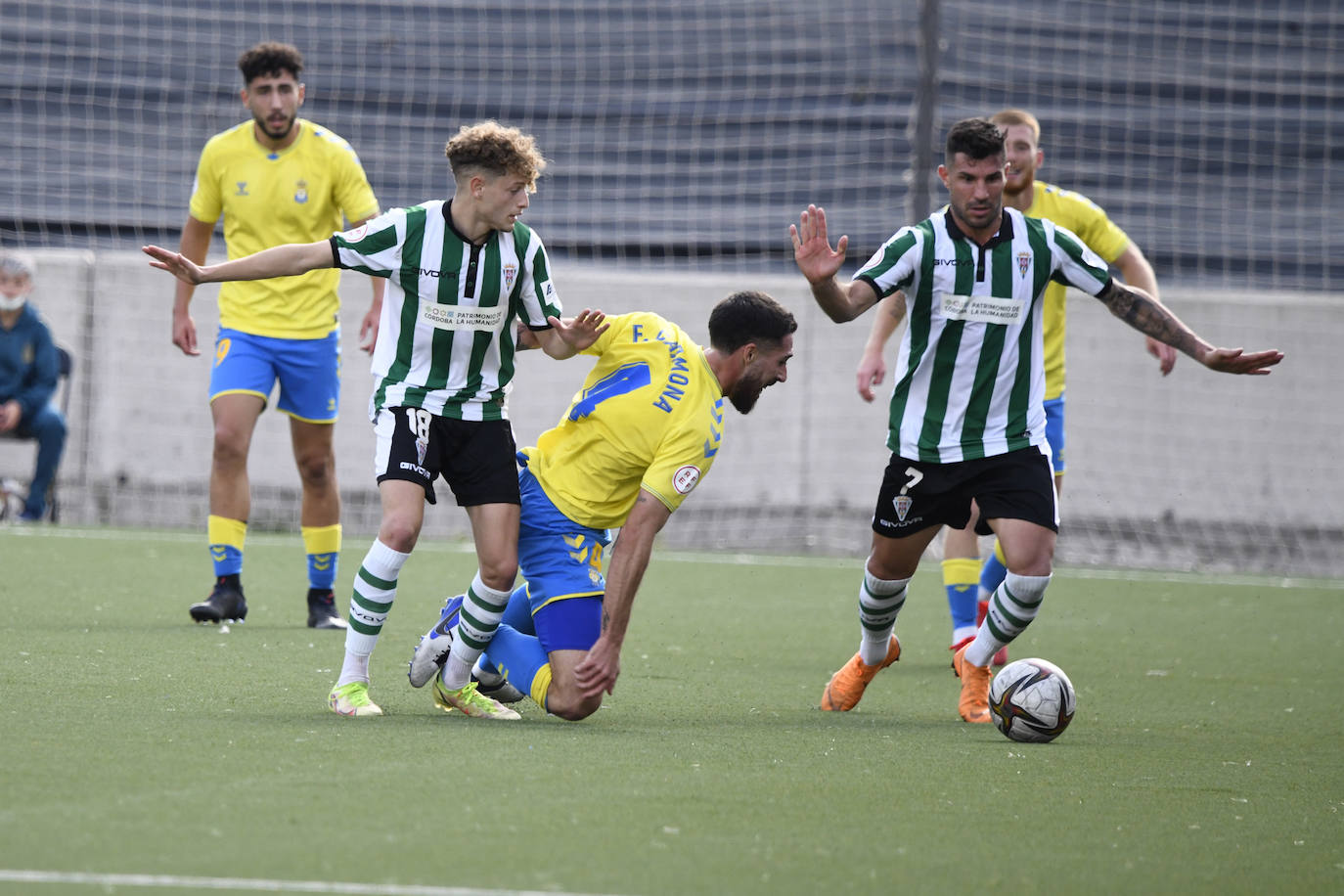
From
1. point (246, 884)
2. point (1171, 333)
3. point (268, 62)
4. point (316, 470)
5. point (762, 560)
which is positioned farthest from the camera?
point (762, 560)

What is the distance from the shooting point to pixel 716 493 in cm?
1112

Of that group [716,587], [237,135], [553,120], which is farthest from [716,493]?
[237,135]

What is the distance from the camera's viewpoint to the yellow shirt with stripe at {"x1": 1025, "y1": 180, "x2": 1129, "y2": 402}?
6.74 m

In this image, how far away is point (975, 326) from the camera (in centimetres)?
519

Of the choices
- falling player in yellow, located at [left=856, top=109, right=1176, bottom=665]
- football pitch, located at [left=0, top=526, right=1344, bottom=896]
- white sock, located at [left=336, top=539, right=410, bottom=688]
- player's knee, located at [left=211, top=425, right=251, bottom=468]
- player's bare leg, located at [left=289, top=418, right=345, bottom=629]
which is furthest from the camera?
player's bare leg, located at [left=289, top=418, right=345, bottom=629]

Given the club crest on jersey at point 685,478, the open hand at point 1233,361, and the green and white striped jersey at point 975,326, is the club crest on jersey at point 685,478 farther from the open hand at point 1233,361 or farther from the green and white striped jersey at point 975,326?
the open hand at point 1233,361

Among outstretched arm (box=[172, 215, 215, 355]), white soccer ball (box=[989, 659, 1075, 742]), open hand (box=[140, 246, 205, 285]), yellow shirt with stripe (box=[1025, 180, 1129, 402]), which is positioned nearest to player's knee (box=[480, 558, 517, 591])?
open hand (box=[140, 246, 205, 285])

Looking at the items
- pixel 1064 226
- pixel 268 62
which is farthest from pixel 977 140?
pixel 268 62

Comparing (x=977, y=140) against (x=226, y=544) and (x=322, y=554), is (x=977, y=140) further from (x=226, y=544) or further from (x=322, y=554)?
Answer: (x=226, y=544)

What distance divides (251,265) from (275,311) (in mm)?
2123

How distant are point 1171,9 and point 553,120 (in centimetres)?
458

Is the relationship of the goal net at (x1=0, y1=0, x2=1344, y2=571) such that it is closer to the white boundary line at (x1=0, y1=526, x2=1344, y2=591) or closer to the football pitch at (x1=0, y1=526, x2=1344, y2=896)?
the white boundary line at (x1=0, y1=526, x2=1344, y2=591)

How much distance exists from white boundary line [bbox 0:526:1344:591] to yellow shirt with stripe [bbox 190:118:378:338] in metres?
3.30

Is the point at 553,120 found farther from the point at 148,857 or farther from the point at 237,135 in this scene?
the point at 148,857
